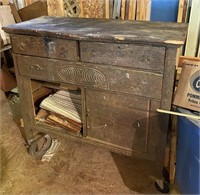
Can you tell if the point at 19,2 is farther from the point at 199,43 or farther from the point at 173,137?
the point at 173,137

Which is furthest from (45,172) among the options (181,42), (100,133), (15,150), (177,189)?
(181,42)

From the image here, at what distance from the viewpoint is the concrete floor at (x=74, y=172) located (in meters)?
1.48

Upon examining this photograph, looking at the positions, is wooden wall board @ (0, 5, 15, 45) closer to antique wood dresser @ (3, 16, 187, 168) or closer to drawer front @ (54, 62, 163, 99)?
antique wood dresser @ (3, 16, 187, 168)

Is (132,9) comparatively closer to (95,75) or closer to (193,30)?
(193,30)

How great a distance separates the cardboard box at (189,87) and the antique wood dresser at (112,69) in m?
0.10

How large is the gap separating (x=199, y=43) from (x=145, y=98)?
117cm

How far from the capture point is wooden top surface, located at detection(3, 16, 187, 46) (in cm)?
112

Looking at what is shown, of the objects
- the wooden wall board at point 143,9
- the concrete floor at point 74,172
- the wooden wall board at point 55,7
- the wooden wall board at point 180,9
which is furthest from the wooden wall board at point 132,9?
the concrete floor at point 74,172

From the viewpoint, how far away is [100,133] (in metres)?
1.50

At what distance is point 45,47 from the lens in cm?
136

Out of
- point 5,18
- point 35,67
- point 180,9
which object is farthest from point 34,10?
point 180,9

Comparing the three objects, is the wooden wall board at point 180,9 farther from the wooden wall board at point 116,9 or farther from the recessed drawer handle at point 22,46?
the recessed drawer handle at point 22,46

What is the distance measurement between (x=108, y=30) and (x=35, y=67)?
502mm

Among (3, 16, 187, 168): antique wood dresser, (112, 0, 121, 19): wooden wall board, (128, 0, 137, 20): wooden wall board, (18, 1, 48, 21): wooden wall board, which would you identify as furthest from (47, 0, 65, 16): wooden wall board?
(3, 16, 187, 168): antique wood dresser
